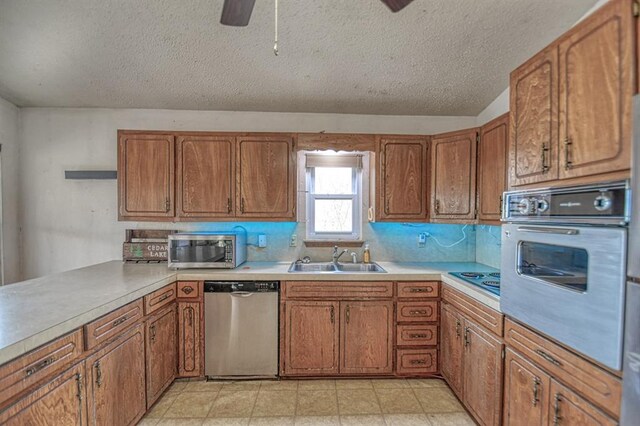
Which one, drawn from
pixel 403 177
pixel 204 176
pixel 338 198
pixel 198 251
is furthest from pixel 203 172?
pixel 403 177

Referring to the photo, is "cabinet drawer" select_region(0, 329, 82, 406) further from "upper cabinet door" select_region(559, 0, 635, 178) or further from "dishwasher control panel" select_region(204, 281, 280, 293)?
"upper cabinet door" select_region(559, 0, 635, 178)

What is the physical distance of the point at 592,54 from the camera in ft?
3.74

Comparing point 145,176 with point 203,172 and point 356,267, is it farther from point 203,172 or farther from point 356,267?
point 356,267

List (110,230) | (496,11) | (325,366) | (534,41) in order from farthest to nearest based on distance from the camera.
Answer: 1. (110,230)
2. (325,366)
3. (534,41)
4. (496,11)

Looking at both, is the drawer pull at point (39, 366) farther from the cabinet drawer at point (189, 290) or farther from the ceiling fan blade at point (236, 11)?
the ceiling fan blade at point (236, 11)

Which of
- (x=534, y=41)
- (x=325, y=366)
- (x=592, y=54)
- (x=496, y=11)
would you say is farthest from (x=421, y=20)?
(x=325, y=366)

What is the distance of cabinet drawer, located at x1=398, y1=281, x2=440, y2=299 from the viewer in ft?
7.95

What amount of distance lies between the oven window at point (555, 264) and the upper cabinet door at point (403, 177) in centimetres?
125

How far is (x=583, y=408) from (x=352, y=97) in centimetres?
257

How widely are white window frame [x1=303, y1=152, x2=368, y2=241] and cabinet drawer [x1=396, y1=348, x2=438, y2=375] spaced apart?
1.16 m

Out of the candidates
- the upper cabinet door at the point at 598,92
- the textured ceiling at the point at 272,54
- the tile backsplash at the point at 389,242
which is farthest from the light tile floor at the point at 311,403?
the textured ceiling at the point at 272,54

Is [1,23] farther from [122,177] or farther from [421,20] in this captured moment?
[421,20]

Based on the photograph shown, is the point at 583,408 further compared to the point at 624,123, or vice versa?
the point at 583,408

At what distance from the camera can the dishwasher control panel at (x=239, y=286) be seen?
2.37 metres
